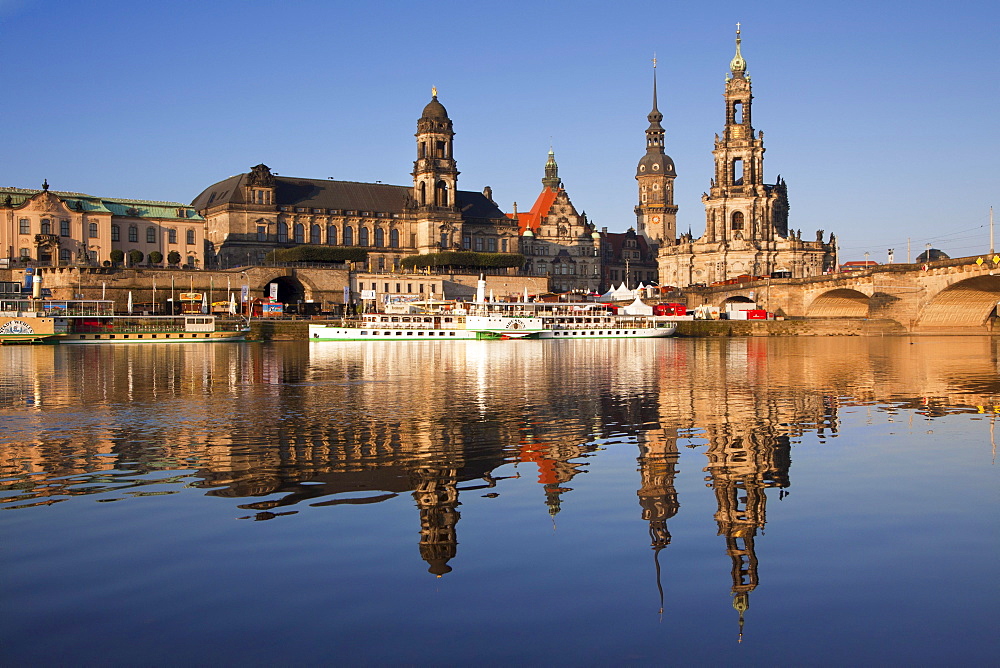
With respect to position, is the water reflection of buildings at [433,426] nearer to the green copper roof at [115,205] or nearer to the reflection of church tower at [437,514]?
the reflection of church tower at [437,514]

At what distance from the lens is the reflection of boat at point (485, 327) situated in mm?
Result: 78062

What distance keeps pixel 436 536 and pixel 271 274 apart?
92527 millimetres

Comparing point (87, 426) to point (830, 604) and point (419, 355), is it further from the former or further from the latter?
point (419, 355)

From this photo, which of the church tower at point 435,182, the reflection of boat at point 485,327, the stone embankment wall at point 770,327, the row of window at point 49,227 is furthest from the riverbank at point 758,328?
the church tower at point 435,182

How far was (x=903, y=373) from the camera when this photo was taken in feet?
122

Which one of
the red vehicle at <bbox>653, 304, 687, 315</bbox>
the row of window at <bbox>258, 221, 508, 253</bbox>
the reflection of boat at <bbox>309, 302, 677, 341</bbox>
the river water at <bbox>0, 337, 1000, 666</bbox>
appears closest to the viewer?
the river water at <bbox>0, 337, 1000, 666</bbox>

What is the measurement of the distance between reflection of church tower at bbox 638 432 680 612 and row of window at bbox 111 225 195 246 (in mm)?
93203

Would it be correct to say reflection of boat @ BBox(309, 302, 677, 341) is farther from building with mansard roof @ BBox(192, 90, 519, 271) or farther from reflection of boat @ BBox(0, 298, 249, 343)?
building with mansard roof @ BBox(192, 90, 519, 271)

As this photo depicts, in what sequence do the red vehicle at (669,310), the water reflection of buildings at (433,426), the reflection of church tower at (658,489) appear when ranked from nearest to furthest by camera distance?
the reflection of church tower at (658,489)
the water reflection of buildings at (433,426)
the red vehicle at (669,310)

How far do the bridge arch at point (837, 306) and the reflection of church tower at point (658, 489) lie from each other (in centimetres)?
8195

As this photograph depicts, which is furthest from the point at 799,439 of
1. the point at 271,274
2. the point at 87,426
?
the point at 271,274

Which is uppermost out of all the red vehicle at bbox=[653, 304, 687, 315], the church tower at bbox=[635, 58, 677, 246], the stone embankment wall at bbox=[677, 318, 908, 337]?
the church tower at bbox=[635, 58, 677, 246]

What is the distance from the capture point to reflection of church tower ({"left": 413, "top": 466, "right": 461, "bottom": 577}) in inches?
411

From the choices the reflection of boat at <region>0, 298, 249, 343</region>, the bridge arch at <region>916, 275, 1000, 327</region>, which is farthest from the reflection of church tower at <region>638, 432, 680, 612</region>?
the bridge arch at <region>916, 275, 1000, 327</region>
